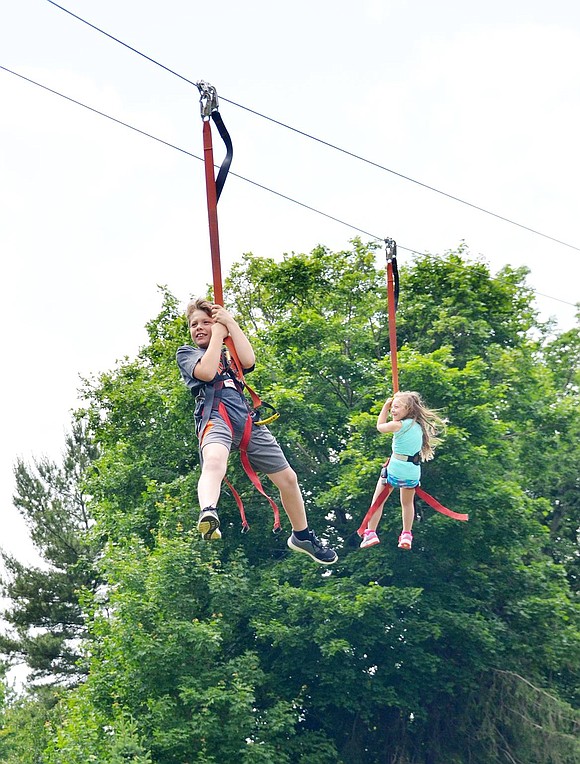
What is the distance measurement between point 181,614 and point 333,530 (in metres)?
3.40

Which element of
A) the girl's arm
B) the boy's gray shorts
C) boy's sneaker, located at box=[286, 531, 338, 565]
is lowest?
boy's sneaker, located at box=[286, 531, 338, 565]

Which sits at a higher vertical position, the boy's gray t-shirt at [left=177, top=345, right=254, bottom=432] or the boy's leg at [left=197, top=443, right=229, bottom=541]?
the boy's gray t-shirt at [left=177, top=345, right=254, bottom=432]

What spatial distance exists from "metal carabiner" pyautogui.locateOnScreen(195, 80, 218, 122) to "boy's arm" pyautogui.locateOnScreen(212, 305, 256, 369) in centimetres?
109

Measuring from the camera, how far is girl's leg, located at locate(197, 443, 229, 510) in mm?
5418

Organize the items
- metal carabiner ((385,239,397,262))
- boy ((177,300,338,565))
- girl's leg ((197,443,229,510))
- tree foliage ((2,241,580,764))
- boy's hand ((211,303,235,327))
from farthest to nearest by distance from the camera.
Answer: tree foliage ((2,241,580,764)) < metal carabiner ((385,239,397,262)) < boy's hand ((211,303,235,327)) < boy ((177,300,338,565)) < girl's leg ((197,443,229,510))

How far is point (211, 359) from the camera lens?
5.72m

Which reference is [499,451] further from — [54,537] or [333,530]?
[54,537]

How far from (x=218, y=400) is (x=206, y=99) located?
165cm

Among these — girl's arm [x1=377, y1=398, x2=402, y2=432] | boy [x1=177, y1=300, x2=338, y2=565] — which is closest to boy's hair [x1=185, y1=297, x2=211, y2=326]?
boy [x1=177, y1=300, x2=338, y2=565]

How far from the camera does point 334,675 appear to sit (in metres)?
18.1

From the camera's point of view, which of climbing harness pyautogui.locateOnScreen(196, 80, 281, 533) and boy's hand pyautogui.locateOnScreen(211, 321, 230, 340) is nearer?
boy's hand pyautogui.locateOnScreen(211, 321, 230, 340)

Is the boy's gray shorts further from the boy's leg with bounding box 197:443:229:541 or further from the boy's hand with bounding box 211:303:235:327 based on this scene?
the boy's hand with bounding box 211:303:235:327

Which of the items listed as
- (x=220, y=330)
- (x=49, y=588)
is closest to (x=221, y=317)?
(x=220, y=330)

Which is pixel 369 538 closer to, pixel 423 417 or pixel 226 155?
pixel 423 417
